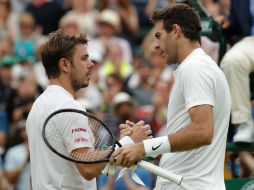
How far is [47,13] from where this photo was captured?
643 inches

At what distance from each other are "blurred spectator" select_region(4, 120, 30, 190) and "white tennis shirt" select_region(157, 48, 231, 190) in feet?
17.4

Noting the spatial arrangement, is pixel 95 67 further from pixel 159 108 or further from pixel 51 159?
pixel 51 159

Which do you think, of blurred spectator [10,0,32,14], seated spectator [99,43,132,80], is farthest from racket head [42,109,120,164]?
blurred spectator [10,0,32,14]

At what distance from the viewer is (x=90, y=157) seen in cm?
677

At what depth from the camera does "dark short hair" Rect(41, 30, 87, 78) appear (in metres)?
7.12

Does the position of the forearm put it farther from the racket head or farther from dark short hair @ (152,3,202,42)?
dark short hair @ (152,3,202,42)

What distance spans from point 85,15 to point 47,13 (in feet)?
2.74

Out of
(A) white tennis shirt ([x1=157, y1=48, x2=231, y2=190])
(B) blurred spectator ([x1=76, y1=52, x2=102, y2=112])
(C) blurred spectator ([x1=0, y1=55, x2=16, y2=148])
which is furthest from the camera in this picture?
(B) blurred spectator ([x1=76, y1=52, x2=102, y2=112])

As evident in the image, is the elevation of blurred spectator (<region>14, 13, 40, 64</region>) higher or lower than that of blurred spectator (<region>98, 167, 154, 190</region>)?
higher

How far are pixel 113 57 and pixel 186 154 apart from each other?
8171 mm

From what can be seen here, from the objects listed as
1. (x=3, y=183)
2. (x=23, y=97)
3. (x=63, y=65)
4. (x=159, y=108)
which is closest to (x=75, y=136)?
(x=63, y=65)

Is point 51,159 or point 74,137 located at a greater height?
point 74,137

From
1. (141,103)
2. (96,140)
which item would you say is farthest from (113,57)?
(96,140)

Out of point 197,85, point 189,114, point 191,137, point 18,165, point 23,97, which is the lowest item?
point 18,165
